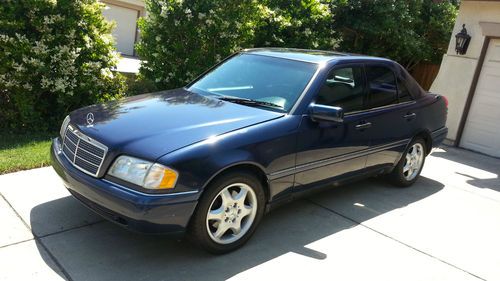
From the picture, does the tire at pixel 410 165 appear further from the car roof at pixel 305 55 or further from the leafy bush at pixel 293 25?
the leafy bush at pixel 293 25

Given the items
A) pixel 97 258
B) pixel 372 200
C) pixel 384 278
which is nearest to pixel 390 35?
pixel 372 200

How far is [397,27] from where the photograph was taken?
35.8 feet

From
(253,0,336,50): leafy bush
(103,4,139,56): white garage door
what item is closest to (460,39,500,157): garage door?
(253,0,336,50): leafy bush

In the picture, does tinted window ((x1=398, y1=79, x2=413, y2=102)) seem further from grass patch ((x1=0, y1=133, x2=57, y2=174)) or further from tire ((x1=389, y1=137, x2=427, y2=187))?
grass patch ((x1=0, y1=133, x2=57, y2=174))

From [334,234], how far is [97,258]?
209 centimetres

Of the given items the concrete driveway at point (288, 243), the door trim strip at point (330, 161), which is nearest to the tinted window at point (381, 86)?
the door trim strip at point (330, 161)

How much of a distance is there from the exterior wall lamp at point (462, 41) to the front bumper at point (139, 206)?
735 cm

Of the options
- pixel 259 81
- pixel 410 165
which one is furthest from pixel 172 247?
pixel 410 165

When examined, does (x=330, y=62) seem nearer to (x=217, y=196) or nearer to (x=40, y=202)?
(x=217, y=196)

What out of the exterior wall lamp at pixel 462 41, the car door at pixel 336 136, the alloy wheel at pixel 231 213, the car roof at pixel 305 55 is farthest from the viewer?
the exterior wall lamp at pixel 462 41

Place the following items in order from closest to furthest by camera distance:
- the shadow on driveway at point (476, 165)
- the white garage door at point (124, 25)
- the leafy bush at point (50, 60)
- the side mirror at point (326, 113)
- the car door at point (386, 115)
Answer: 1. the side mirror at point (326, 113)
2. the car door at point (386, 115)
3. the leafy bush at point (50, 60)
4. the shadow on driveway at point (476, 165)
5. the white garage door at point (124, 25)

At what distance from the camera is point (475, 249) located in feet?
14.2

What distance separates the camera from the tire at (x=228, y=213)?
3.42m

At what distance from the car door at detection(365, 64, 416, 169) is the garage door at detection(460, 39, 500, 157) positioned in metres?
3.99
